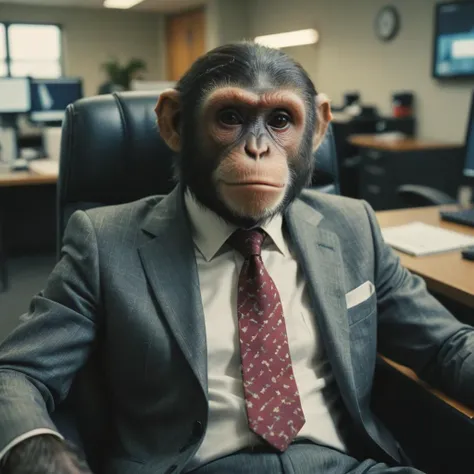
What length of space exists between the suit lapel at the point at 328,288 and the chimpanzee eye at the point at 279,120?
0.60ft

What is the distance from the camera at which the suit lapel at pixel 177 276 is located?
3.36 feet

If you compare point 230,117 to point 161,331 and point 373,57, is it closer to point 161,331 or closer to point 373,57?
point 161,331

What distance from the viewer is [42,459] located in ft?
2.68

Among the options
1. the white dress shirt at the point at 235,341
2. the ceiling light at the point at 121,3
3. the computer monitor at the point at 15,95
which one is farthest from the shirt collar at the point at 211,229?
the ceiling light at the point at 121,3

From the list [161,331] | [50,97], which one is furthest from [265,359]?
[50,97]

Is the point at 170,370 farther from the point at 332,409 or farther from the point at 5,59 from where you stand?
the point at 5,59

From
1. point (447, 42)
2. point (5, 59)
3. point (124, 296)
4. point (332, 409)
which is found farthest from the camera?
point (5, 59)

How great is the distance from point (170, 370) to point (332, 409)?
1.10ft

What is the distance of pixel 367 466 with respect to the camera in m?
1.08

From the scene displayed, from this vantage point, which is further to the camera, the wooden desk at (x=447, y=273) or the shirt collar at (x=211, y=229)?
the wooden desk at (x=447, y=273)

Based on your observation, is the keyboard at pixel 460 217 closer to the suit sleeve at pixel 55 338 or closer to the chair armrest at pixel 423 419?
the chair armrest at pixel 423 419

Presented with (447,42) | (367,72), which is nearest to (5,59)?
(367,72)

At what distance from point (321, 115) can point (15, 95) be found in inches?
140

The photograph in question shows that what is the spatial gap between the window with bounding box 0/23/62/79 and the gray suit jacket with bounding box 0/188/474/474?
27.6 feet
